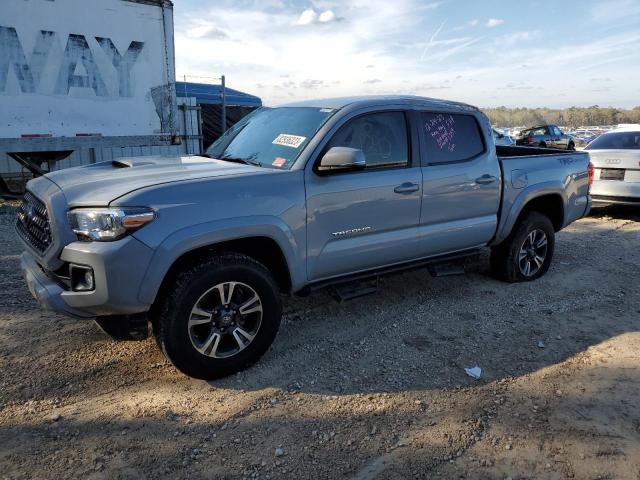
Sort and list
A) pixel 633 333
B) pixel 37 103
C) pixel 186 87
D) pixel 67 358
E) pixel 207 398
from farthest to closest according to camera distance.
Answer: pixel 186 87
pixel 37 103
pixel 633 333
pixel 67 358
pixel 207 398

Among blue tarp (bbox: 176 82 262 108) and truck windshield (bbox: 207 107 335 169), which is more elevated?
blue tarp (bbox: 176 82 262 108)

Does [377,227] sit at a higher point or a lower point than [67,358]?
higher

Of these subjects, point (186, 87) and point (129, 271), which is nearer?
point (129, 271)

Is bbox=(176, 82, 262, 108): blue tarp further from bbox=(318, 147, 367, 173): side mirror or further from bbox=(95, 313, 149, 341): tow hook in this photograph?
bbox=(95, 313, 149, 341): tow hook

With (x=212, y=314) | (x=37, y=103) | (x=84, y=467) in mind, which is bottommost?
(x=84, y=467)

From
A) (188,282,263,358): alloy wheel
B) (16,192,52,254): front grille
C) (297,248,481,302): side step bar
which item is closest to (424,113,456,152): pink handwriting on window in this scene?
(297,248,481,302): side step bar

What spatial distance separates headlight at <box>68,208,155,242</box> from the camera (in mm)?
2934

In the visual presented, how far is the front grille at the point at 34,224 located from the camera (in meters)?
3.24

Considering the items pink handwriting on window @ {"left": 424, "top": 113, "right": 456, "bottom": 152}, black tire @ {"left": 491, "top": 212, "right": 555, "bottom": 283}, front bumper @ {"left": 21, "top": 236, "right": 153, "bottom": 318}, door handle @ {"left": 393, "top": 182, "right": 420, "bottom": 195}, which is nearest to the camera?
front bumper @ {"left": 21, "top": 236, "right": 153, "bottom": 318}

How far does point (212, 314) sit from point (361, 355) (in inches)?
46.0

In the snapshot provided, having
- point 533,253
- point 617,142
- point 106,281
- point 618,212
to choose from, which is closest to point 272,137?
point 106,281

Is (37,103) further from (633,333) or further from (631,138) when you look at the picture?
(631,138)

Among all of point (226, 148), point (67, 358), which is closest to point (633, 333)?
point (226, 148)

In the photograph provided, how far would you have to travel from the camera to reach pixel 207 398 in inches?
127
